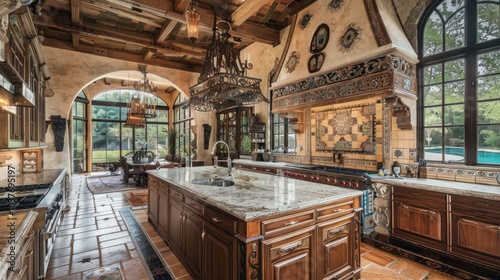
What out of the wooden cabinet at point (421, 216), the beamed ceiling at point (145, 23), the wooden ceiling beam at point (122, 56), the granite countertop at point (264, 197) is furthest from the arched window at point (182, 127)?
the wooden cabinet at point (421, 216)

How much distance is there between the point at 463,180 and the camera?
2877 millimetres

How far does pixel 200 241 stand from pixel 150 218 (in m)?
2.26

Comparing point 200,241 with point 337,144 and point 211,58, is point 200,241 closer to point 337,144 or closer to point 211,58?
point 211,58

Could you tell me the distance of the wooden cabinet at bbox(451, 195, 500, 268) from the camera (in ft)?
7.44

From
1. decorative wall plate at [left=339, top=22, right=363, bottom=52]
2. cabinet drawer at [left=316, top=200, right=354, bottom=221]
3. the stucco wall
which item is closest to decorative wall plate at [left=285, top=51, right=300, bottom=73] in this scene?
decorative wall plate at [left=339, top=22, right=363, bottom=52]

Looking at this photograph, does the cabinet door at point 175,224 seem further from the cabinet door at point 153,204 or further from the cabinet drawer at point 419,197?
the cabinet drawer at point 419,197

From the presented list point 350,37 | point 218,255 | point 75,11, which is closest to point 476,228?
point 218,255

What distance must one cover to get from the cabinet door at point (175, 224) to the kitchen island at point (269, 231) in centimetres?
2

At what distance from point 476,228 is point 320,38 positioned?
3286 mm

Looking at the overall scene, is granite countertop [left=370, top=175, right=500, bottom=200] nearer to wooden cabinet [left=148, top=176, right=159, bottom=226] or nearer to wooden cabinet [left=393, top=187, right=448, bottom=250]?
wooden cabinet [left=393, top=187, right=448, bottom=250]

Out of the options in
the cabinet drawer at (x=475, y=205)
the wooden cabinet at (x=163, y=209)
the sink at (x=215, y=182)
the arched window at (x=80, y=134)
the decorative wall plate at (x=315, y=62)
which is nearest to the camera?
the cabinet drawer at (x=475, y=205)

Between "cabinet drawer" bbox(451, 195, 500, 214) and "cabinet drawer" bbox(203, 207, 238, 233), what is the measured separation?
8.36 ft

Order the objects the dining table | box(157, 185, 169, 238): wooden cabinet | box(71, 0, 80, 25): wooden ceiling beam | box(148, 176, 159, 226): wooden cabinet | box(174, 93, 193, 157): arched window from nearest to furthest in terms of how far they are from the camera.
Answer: box(157, 185, 169, 238): wooden cabinet, box(148, 176, 159, 226): wooden cabinet, box(71, 0, 80, 25): wooden ceiling beam, the dining table, box(174, 93, 193, 157): arched window

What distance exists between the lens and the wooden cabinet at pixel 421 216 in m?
2.63
